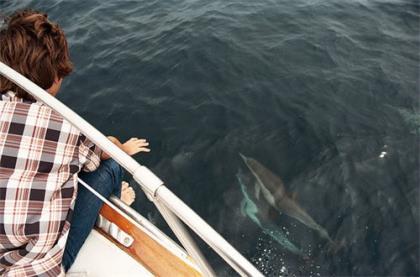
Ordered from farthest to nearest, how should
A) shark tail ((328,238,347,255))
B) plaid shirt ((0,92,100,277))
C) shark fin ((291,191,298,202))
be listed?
shark fin ((291,191,298,202)) < shark tail ((328,238,347,255)) < plaid shirt ((0,92,100,277))

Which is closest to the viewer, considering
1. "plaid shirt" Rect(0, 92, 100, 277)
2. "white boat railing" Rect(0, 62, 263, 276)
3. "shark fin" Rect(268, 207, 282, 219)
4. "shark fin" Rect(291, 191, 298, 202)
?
"white boat railing" Rect(0, 62, 263, 276)

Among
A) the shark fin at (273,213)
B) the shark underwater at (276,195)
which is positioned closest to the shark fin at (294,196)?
the shark underwater at (276,195)

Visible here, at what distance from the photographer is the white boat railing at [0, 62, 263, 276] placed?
1895mm

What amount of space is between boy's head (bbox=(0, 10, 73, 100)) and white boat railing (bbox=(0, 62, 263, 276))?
287 millimetres

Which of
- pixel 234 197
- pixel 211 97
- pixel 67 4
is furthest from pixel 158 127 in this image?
pixel 67 4

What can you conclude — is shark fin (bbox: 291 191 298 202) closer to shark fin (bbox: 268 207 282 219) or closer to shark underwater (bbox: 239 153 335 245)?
shark underwater (bbox: 239 153 335 245)

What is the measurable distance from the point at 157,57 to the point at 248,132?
139 inches

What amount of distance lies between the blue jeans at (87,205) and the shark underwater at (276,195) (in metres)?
3.17

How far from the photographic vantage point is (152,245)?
325 centimetres

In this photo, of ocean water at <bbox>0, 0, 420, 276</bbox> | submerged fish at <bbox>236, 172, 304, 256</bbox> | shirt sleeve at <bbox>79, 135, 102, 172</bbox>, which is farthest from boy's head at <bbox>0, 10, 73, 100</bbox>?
submerged fish at <bbox>236, 172, 304, 256</bbox>

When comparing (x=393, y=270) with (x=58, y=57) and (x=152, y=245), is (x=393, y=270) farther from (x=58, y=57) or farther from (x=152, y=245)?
(x=58, y=57)

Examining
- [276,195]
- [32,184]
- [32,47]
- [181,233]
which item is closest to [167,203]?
[181,233]

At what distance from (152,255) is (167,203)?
54.4 inches

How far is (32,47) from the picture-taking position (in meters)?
2.79
